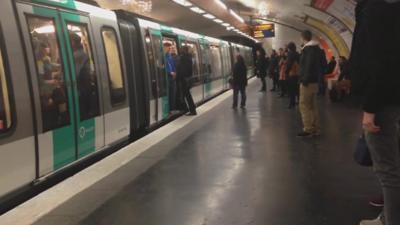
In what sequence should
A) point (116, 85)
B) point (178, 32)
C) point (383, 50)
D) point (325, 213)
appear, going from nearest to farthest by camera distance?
1. point (383, 50)
2. point (325, 213)
3. point (116, 85)
4. point (178, 32)

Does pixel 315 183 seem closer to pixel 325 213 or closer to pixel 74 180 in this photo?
pixel 325 213

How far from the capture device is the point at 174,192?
5086mm

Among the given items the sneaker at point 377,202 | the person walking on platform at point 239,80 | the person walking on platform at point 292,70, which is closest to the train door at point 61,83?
the sneaker at point 377,202

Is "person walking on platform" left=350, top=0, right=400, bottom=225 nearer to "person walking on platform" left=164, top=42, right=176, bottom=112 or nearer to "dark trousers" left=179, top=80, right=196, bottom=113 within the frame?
"person walking on platform" left=164, top=42, right=176, bottom=112

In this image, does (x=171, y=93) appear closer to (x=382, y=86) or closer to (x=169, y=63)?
(x=169, y=63)

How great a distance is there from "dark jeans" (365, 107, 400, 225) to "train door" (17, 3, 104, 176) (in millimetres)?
3510

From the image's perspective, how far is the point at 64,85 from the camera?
575 centimetres

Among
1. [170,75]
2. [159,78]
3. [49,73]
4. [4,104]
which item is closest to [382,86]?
[4,104]

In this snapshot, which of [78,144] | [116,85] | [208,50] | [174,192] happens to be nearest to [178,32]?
[208,50]

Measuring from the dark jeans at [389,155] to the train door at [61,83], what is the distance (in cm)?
351

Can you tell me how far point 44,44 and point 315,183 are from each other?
346 cm

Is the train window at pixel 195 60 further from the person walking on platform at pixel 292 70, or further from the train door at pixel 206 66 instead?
the person walking on platform at pixel 292 70

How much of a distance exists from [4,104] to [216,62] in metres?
15.6

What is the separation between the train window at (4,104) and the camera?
4465 mm
